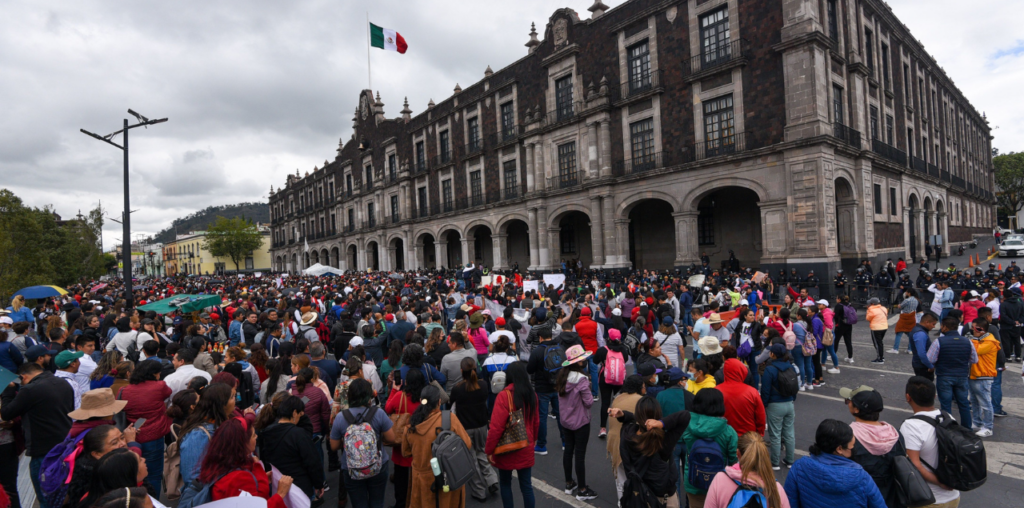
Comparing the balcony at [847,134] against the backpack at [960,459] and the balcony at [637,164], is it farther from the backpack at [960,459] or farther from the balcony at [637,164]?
the backpack at [960,459]

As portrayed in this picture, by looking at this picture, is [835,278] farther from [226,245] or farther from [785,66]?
[226,245]

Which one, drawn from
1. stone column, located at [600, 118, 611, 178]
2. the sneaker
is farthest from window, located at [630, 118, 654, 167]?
the sneaker

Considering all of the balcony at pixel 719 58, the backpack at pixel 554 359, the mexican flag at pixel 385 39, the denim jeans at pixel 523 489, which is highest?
the mexican flag at pixel 385 39

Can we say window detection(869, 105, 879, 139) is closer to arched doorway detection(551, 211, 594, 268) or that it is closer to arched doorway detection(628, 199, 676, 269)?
arched doorway detection(628, 199, 676, 269)

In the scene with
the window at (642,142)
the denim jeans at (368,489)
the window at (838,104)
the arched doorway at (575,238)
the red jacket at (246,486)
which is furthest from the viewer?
the arched doorway at (575,238)

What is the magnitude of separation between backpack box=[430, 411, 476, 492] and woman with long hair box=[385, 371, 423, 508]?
17.4 inches

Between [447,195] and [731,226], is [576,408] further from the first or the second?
[447,195]

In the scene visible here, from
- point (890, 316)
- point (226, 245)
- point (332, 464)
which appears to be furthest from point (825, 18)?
point (226, 245)

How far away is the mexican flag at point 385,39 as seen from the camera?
93.5ft

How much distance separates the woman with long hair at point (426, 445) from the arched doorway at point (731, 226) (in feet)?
64.2

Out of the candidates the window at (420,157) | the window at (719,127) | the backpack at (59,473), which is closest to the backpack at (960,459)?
the backpack at (59,473)

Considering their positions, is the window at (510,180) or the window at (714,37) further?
the window at (510,180)

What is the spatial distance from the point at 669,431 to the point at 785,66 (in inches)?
718

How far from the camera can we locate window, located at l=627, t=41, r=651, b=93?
71.4ft
